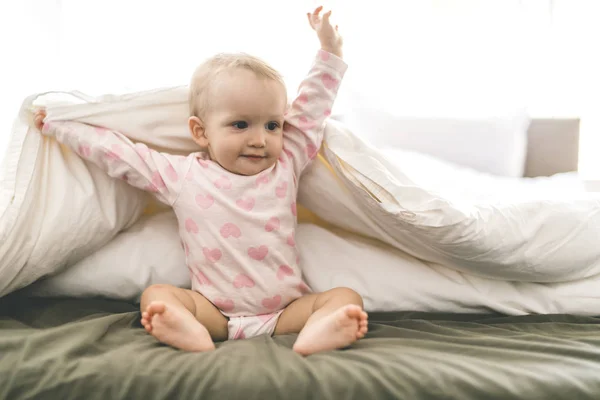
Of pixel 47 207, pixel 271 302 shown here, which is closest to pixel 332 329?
pixel 271 302

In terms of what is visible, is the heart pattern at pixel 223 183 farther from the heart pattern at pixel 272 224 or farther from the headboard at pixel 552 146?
the headboard at pixel 552 146

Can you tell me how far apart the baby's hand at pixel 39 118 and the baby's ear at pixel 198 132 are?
0.85 ft

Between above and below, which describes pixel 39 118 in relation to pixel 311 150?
above

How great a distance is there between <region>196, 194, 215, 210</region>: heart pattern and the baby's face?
0.22ft

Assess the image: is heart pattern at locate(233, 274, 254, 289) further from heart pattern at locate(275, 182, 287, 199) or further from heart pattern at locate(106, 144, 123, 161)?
heart pattern at locate(106, 144, 123, 161)

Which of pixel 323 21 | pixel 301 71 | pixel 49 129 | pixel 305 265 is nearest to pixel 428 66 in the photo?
pixel 301 71

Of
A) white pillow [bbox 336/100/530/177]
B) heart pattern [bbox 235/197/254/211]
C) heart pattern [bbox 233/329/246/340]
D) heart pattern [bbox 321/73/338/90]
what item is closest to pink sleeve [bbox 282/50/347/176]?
heart pattern [bbox 321/73/338/90]

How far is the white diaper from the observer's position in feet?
3.05

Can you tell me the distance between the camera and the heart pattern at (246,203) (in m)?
0.97

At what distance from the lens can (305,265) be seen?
1.02 meters

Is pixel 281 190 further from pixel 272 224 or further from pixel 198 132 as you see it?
pixel 198 132

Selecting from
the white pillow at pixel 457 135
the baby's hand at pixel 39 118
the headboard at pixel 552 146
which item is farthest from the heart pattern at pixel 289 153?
the headboard at pixel 552 146

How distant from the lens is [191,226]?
97cm

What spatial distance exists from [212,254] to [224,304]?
91 mm
